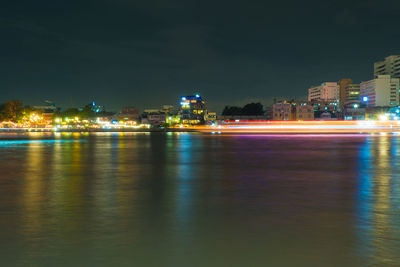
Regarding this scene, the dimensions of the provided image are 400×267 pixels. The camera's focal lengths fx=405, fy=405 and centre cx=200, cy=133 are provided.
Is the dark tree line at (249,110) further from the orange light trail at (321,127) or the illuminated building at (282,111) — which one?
the orange light trail at (321,127)

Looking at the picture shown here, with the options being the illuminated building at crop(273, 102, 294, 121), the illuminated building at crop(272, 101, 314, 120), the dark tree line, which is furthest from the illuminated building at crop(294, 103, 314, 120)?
the dark tree line

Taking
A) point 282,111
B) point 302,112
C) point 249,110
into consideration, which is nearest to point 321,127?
point 282,111

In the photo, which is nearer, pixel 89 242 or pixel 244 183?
pixel 89 242

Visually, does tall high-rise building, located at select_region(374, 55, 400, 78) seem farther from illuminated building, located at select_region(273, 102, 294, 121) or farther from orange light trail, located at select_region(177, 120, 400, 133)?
orange light trail, located at select_region(177, 120, 400, 133)

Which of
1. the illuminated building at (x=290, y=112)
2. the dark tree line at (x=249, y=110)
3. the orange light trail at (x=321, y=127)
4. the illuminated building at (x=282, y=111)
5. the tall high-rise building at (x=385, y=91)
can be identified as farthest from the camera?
the tall high-rise building at (x=385, y=91)

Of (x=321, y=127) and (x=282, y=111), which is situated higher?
(x=282, y=111)

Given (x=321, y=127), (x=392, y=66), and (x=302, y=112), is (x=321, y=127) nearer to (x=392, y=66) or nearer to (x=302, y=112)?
(x=302, y=112)

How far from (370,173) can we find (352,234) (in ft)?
22.3

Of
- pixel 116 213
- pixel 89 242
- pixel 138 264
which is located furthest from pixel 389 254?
pixel 116 213

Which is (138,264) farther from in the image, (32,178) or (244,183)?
(32,178)

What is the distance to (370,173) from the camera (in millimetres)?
11508

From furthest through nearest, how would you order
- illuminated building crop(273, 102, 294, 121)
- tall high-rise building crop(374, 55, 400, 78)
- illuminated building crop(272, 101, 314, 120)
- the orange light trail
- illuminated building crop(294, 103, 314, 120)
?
tall high-rise building crop(374, 55, 400, 78), illuminated building crop(273, 102, 294, 121), illuminated building crop(272, 101, 314, 120), illuminated building crop(294, 103, 314, 120), the orange light trail

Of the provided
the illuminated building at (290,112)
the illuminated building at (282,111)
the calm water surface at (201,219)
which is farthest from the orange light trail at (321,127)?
the illuminated building at (282,111)

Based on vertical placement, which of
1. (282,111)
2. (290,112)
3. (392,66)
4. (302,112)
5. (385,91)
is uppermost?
(392,66)
